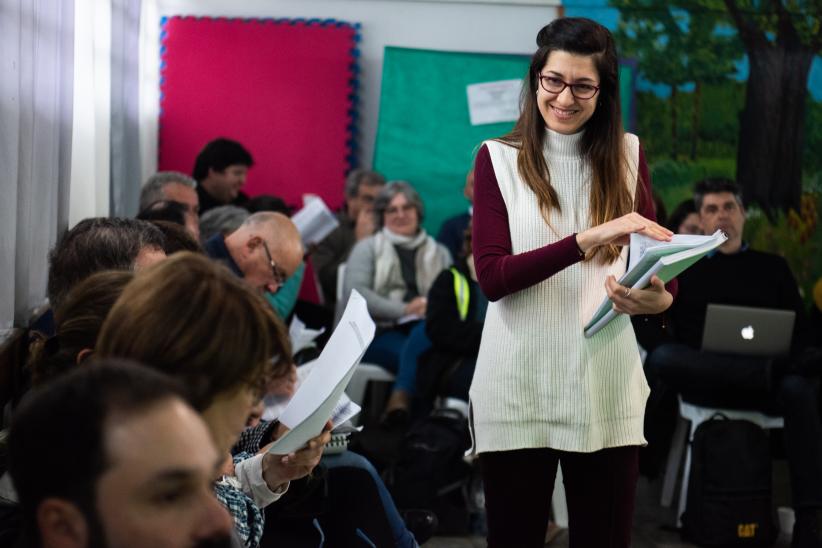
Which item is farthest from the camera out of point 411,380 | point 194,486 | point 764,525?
point 411,380

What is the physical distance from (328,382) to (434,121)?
5.54 metres

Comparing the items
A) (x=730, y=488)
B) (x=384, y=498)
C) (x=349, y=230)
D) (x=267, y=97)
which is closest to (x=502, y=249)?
(x=384, y=498)

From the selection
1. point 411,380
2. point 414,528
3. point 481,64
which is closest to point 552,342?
point 414,528

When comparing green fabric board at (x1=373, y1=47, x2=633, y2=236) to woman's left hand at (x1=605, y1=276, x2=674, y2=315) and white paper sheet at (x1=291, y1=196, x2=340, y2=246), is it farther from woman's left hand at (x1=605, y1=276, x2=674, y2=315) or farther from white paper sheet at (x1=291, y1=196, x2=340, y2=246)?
woman's left hand at (x1=605, y1=276, x2=674, y2=315)

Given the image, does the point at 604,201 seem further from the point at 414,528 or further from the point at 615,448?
the point at 414,528

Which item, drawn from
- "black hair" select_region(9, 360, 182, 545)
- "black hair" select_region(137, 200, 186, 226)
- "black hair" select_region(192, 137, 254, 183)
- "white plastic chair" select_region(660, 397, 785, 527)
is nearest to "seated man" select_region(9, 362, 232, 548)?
"black hair" select_region(9, 360, 182, 545)

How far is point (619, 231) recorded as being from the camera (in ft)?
6.86

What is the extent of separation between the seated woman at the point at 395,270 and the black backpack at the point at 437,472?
82 cm

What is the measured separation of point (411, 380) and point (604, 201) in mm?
3166

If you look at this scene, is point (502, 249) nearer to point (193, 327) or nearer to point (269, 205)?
point (193, 327)

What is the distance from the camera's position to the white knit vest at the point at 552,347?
2270 mm

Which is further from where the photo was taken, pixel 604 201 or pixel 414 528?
pixel 414 528

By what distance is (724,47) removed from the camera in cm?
722

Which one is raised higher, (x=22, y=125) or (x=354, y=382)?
(x=22, y=125)
